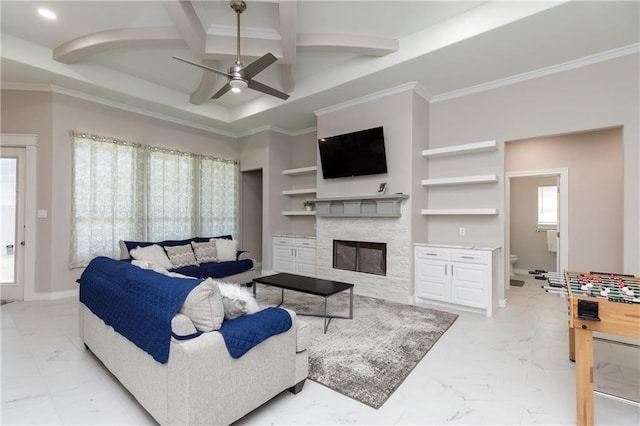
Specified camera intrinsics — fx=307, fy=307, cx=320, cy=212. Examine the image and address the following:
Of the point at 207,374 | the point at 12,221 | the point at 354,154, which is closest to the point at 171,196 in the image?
the point at 12,221

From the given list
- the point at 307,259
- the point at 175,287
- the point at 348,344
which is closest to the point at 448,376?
the point at 348,344

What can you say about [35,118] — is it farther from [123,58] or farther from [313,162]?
[313,162]

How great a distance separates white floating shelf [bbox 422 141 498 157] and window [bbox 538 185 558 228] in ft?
10.0

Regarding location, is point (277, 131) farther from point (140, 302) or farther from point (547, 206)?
point (547, 206)

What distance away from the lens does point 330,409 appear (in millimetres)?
1990

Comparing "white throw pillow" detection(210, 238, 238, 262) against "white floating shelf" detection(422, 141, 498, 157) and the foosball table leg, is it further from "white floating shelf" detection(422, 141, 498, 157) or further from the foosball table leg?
the foosball table leg

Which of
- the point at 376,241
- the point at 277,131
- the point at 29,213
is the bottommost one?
the point at 376,241

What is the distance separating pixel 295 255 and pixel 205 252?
164 cm

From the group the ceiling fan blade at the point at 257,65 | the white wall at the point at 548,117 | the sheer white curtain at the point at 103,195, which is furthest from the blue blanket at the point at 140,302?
the white wall at the point at 548,117

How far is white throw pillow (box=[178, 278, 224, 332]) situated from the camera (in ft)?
5.58

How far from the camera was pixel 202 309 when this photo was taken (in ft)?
5.59

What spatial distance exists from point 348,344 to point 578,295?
185 centimetres

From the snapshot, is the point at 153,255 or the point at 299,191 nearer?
the point at 153,255

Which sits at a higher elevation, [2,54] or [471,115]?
[2,54]
